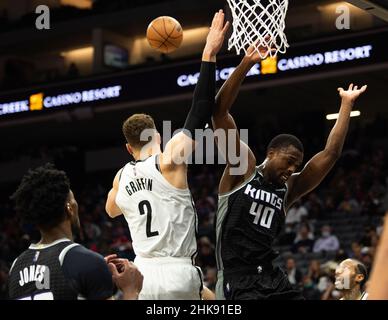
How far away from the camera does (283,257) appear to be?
40.4 feet

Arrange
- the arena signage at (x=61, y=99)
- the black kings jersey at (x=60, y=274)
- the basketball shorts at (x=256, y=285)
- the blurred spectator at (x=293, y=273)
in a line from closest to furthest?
the black kings jersey at (x=60, y=274) < the basketball shorts at (x=256, y=285) < the blurred spectator at (x=293, y=273) < the arena signage at (x=61, y=99)

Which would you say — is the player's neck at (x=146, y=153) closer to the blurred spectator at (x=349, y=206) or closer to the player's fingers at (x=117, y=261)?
the player's fingers at (x=117, y=261)

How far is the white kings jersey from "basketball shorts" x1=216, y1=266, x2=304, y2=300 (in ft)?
1.41

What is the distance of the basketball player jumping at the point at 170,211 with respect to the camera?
4.02 meters

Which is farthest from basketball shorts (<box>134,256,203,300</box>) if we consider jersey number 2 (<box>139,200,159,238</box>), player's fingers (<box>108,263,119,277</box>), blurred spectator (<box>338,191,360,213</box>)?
blurred spectator (<box>338,191,360,213</box>)

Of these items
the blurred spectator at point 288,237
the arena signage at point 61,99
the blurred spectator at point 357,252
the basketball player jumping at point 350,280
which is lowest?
the basketball player jumping at point 350,280

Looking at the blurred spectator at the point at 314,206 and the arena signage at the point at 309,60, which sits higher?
the arena signage at the point at 309,60

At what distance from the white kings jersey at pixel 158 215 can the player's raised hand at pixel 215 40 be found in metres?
0.63

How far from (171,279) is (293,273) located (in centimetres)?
738

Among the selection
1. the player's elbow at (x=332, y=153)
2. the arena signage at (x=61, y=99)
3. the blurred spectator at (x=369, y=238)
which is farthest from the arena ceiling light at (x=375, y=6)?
the arena signage at (x=61, y=99)

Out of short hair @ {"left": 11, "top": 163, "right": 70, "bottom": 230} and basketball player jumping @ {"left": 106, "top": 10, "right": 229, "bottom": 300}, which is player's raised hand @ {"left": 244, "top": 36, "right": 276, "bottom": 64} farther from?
short hair @ {"left": 11, "top": 163, "right": 70, "bottom": 230}

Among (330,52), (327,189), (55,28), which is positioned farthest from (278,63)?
(55,28)

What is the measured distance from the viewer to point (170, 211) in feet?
13.4
